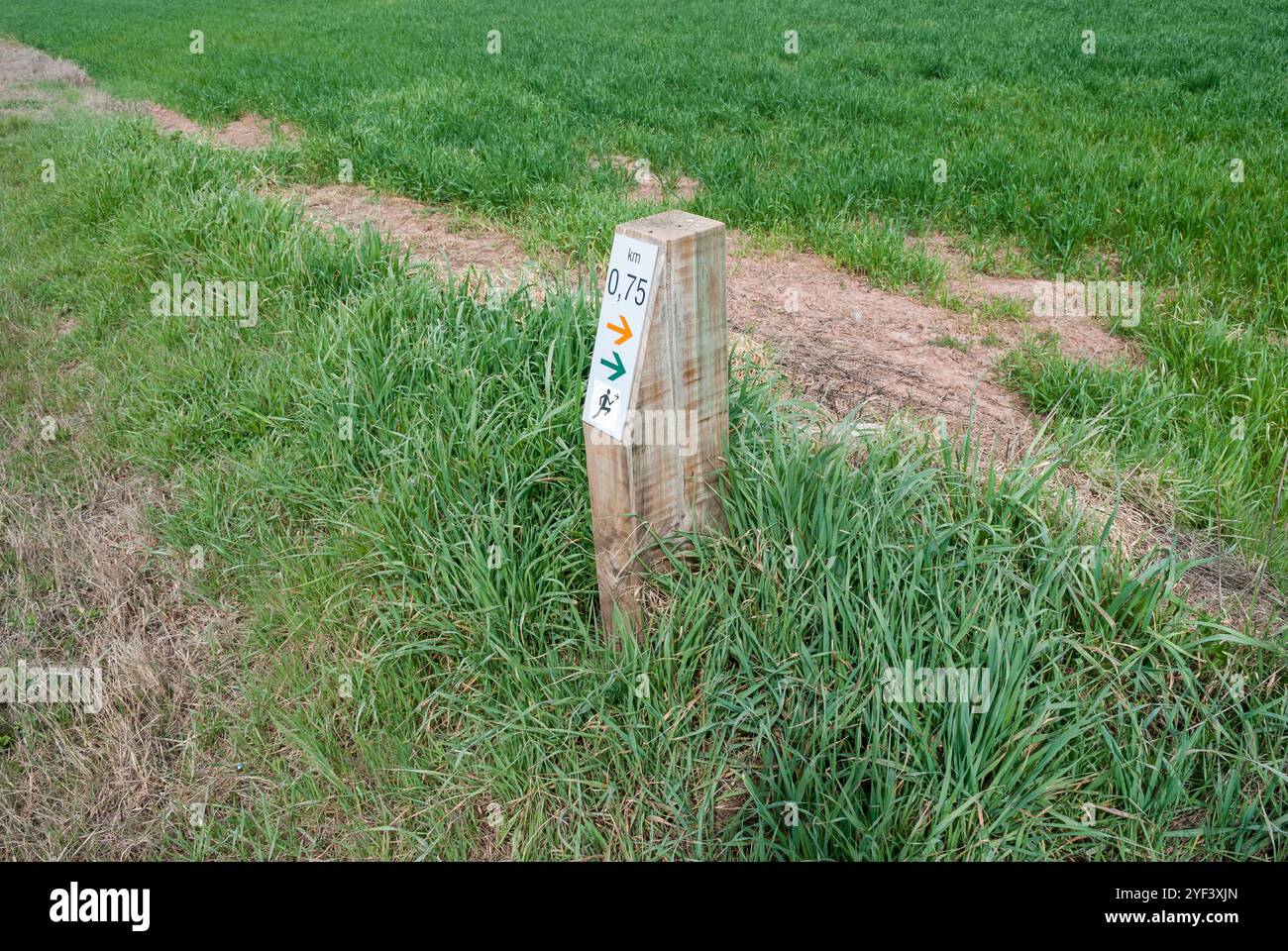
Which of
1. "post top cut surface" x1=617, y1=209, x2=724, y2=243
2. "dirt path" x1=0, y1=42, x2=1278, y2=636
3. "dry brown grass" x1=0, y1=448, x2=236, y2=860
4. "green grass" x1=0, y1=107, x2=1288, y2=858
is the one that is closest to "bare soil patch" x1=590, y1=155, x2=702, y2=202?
"dirt path" x1=0, y1=42, x2=1278, y2=636

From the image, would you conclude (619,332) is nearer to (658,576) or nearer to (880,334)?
(658,576)

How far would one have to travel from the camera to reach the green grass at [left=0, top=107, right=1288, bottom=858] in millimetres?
2131

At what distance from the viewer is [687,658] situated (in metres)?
2.42

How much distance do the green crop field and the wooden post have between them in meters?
0.17

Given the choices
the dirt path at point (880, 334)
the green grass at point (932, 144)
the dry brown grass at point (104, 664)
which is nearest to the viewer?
the dry brown grass at point (104, 664)

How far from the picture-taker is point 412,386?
3.41 meters

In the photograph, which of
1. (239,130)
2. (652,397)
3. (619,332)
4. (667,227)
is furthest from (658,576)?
(239,130)

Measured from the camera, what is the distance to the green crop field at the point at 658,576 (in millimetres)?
2195

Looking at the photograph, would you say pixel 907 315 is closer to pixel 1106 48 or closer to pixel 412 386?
pixel 412 386

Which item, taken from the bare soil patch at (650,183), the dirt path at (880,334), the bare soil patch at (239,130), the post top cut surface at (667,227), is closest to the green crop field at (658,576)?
the dirt path at (880,334)

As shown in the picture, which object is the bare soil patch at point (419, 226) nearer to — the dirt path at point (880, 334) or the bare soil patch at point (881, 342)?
the dirt path at point (880, 334)

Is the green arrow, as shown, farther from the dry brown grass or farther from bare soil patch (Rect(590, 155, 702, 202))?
bare soil patch (Rect(590, 155, 702, 202))

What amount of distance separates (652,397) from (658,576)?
0.52 meters

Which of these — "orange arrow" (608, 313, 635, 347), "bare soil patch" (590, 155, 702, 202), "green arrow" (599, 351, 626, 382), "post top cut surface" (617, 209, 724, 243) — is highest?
"bare soil patch" (590, 155, 702, 202)
